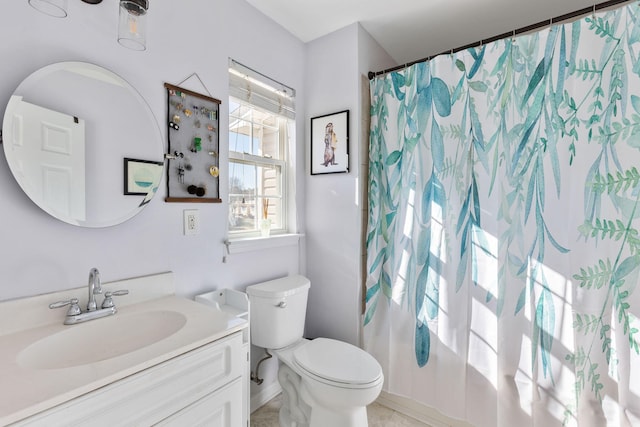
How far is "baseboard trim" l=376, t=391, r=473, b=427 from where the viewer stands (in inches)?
68.1

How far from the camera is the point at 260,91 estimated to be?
1.88 meters

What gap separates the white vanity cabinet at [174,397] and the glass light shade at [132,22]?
1.15m

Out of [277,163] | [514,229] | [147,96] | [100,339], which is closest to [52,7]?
[147,96]

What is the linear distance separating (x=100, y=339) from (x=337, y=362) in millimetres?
1034

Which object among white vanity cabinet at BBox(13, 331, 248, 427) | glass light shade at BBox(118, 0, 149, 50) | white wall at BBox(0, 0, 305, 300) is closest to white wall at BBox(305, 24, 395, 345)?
white wall at BBox(0, 0, 305, 300)

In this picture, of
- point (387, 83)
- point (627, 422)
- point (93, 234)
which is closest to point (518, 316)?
point (627, 422)

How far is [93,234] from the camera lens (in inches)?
46.1

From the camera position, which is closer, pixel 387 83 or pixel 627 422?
pixel 627 422

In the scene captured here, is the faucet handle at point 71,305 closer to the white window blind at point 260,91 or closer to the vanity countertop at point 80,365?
the vanity countertop at point 80,365

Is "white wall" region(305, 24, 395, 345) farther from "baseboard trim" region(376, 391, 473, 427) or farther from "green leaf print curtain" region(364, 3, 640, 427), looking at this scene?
"baseboard trim" region(376, 391, 473, 427)

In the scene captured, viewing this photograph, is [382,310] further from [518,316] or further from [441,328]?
[518,316]

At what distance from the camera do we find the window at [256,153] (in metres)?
1.78

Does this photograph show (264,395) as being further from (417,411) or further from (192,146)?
(192,146)

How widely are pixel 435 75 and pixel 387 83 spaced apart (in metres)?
0.30
